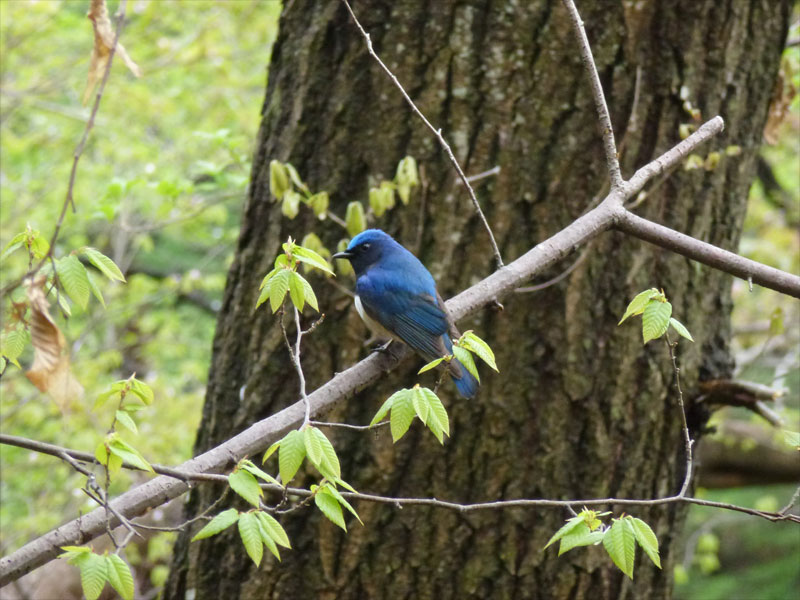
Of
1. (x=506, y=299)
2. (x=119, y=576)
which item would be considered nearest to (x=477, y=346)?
(x=119, y=576)

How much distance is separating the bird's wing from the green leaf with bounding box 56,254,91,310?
4.38ft

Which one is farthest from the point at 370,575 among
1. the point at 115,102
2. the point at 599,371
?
the point at 115,102

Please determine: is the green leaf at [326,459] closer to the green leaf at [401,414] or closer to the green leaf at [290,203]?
the green leaf at [401,414]

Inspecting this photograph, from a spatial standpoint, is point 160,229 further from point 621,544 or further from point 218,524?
point 621,544

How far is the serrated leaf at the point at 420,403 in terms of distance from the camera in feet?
4.92

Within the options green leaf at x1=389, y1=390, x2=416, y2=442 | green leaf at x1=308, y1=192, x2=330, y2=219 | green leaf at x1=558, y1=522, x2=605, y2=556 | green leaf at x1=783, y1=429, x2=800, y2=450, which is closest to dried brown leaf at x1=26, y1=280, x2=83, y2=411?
green leaf at x1=389, y1=390, x2=416, y2=442

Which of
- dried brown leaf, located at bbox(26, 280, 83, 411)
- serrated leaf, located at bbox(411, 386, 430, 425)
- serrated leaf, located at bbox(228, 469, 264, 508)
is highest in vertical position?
serrated leaf, located at bbox(411, 386, 430, 425)

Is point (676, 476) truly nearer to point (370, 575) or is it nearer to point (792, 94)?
point (370, 575)

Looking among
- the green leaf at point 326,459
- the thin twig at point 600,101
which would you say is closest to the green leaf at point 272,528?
the green leaf at point 326,459

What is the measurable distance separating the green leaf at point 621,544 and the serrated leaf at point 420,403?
0.42 m

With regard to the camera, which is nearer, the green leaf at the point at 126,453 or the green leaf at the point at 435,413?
the green leaf at the point at 126,453

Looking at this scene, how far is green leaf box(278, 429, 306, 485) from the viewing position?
1.42m

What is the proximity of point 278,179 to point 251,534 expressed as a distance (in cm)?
146

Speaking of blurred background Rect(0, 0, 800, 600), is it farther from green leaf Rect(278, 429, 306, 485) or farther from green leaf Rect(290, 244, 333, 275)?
green leaf Rect(278, 429, 306, 485)
